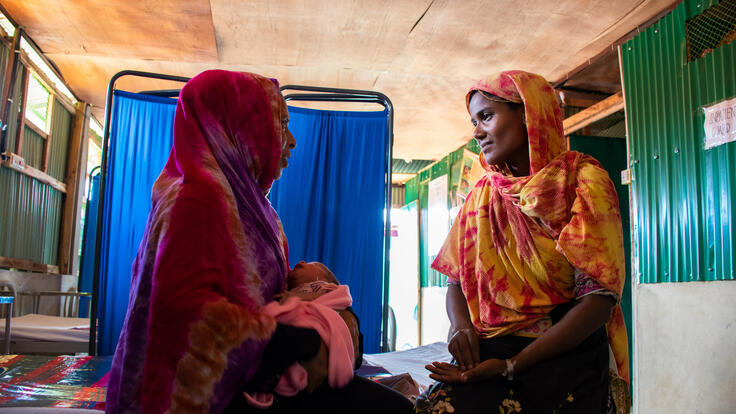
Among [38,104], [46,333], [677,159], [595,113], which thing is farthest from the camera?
[38,104]

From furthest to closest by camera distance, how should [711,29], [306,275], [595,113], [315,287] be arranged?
[595,113], [711,29], [306,275], [315,287]

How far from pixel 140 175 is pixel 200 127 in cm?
240

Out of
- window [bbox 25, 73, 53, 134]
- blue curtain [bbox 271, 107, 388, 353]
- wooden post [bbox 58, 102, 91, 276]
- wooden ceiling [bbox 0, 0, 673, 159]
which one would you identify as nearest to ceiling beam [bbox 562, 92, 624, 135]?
wooden ceiling [bbox 0, 0, 673, 159]

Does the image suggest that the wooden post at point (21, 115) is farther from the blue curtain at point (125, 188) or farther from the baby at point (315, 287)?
the baby at point (315, 287)

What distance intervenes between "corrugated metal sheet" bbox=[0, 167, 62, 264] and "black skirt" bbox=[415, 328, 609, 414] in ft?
17.0

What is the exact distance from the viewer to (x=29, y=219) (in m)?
5.55

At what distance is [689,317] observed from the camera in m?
3.04

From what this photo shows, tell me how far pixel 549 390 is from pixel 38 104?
631cm

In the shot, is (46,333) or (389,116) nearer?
(389,116)

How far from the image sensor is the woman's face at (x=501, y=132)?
1.62 meters

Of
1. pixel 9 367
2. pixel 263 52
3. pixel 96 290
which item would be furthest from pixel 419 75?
pixel 9 367

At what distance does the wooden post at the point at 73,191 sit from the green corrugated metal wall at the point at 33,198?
0.07 metres

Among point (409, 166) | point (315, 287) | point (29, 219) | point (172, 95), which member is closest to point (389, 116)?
point (172, 95)

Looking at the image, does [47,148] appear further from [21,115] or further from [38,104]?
[21,115]
